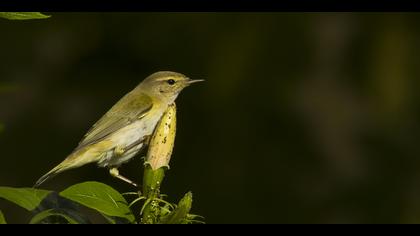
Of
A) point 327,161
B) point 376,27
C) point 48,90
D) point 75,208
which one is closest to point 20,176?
point 48,90

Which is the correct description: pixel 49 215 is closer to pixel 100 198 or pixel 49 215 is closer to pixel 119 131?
pixel 100 198

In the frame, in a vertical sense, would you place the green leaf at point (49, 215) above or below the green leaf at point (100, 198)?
below

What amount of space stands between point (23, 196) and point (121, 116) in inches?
85.3

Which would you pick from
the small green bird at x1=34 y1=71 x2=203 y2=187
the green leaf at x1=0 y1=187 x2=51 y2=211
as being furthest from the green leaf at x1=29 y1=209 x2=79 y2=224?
the small green bird at x1=34 y1=71 x2=203 y2=187

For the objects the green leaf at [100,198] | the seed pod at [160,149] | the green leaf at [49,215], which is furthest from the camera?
the seed pod at [160,149]

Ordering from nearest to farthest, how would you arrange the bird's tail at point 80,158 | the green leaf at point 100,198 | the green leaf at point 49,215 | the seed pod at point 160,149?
1. the green leaf at point 49,215
2. the green leaf at point 100,198
3. the seed pod at point 160,149
4. the bird's tail at point 80,158

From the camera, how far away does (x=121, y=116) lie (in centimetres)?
439

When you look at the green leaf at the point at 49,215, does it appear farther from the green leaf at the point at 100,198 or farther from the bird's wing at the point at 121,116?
the bird's wing at the point at 121,116

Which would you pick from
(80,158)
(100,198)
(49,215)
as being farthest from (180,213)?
(80,158)

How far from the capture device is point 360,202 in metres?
8.99

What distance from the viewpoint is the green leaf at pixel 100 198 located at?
2293 millimetres

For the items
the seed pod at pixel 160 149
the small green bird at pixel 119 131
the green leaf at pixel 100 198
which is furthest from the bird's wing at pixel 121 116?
the green leaf at pixel 100 198

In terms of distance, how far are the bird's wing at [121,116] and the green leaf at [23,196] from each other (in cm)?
202

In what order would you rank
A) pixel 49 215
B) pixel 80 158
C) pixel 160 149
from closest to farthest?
pixel 49 215
pixel 160 149
pixel 80 158
